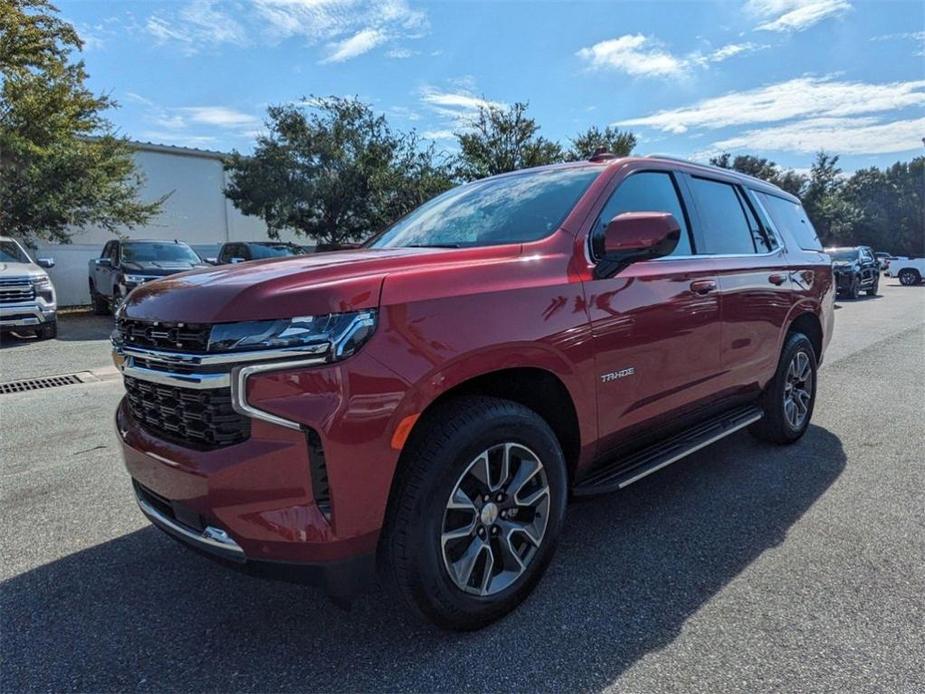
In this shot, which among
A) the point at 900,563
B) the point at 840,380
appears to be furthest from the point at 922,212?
the point at 900,563

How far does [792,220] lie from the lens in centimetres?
486

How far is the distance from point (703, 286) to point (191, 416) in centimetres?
268

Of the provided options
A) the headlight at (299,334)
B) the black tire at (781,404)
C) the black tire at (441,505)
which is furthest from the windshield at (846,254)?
the headlight at (299,334)

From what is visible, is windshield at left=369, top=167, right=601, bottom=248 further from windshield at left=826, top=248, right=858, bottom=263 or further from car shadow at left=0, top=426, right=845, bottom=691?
windshield at left=826, top=248, right=858, bottom=263

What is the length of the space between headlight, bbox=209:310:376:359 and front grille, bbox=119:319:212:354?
0.21 feet

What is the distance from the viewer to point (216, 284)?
2143 millimetres

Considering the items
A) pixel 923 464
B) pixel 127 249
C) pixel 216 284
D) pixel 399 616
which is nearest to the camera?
pixel 216 284

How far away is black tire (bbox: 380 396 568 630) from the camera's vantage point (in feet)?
6.84

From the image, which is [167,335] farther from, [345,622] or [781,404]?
[781,404]

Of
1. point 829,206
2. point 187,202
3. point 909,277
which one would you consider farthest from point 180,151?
point 829,206

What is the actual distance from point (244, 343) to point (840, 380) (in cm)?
703

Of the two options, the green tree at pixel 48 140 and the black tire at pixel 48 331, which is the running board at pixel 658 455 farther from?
the green tree at pixel 48 140

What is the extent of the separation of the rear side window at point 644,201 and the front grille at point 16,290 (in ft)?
34.4

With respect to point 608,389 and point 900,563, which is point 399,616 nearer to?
point 608,389
